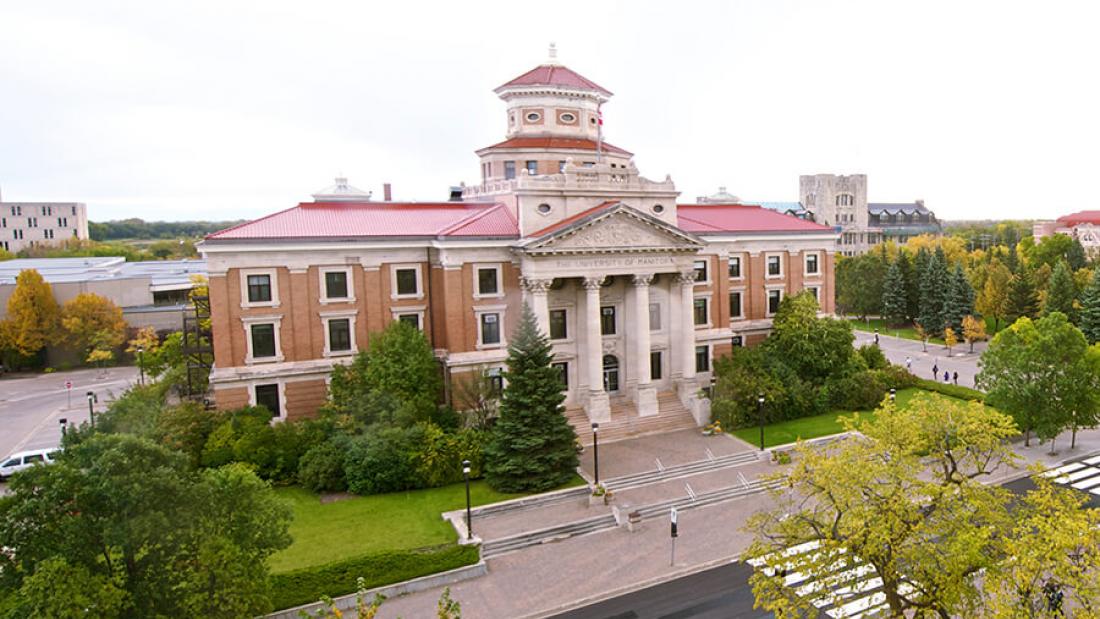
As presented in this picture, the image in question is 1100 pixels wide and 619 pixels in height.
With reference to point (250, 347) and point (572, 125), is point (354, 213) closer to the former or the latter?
point (250, 347)

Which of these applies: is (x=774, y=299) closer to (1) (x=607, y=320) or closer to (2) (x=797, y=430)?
(2) (x=797, y=430)

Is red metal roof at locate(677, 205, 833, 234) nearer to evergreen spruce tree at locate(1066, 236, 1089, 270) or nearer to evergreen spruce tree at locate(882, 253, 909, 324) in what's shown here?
evergreen spruce tree at locate(882, 253, 909, 324)

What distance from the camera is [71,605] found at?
1509 cm

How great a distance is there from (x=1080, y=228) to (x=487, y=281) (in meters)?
124

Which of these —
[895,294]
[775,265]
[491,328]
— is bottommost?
[895,294]

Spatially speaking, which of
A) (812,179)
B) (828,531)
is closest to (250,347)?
(828,531)

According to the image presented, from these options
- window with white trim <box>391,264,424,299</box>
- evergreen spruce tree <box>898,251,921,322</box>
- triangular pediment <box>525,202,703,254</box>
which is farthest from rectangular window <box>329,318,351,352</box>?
evergreen spruce tree <box>898,251,921,322</box>

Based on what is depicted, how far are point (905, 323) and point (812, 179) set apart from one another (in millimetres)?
65753

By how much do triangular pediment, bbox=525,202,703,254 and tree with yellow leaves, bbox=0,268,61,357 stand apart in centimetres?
5052

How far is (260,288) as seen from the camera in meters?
37.9

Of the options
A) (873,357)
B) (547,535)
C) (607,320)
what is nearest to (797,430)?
(607,320)

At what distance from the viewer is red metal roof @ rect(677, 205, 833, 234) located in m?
48.9

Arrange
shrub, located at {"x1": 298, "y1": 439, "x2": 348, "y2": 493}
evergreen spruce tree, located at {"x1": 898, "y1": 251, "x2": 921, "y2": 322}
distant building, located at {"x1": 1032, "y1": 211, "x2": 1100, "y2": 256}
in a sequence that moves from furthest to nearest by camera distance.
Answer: distant building, located at {"x1": 1032, "y1": 211, "x2": 1100, "y2": 256}
evergreen spruce tree, located at {"x1": 898, "y1": 251, "x2": 921, "y2": 322}
shrub, located at {"x1": 298, "y1": 439, "x2": 348, "y2": 493}

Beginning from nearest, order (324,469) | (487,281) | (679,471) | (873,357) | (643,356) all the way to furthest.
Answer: (324,469)
(679,471)
(487,281)
(643,356)
(873,357)
